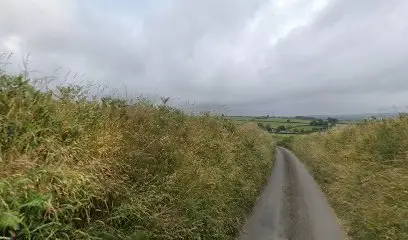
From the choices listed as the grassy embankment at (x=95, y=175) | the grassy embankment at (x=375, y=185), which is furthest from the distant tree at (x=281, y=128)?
the grassy embankment at (x=95, y=175)

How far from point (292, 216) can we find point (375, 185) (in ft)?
11.9

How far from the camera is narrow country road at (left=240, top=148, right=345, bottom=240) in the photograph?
460 inches

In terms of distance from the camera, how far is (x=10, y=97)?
6.27 m

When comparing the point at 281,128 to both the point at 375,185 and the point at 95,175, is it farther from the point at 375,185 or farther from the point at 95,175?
the point at 95,175

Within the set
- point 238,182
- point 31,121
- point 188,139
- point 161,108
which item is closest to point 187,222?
point 31,121

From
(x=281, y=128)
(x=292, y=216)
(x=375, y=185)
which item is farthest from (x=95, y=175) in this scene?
(x=281, y=128)

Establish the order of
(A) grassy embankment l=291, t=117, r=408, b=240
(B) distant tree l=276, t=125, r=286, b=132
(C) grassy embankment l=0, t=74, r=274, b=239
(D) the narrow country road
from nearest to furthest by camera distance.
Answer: (C) grassy embankment l=0, t=74, r=274, b=239 → (A) grassy embankment l=291, t=117, r=408, b=240 → (D) the narrow country road → (B) distant tree l=276, t=125, r=286, b=132

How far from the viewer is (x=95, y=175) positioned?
6078mm

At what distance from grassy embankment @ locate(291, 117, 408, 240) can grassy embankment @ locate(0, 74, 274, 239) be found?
3.59 m

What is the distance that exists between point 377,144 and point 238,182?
5.21 metres

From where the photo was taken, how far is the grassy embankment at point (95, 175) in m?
4.79

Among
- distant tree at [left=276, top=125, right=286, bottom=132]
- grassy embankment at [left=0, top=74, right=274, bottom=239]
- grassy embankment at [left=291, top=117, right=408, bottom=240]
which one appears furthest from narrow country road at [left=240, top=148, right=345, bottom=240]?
distant tree at [left=276, top=125, right=286, bottom=132]

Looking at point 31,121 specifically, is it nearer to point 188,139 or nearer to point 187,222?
point 187,222

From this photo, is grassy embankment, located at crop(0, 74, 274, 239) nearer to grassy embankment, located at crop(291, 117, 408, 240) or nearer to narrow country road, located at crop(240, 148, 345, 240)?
narrow country road, located at crop(240, 148, 345, 240)
